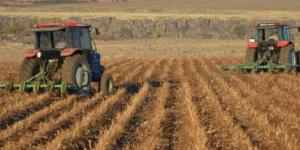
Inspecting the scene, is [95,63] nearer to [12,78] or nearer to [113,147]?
[12,78]

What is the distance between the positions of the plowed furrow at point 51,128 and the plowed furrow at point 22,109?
0.66 m

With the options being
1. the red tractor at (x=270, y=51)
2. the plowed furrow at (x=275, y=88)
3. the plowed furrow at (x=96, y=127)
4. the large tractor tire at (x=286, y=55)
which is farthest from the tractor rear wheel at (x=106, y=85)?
the large tractor tire at (x=286, y=55)

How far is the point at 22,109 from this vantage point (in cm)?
1059

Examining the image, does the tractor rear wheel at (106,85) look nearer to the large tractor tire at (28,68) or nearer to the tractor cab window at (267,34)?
the large tractor tire at (28,68)

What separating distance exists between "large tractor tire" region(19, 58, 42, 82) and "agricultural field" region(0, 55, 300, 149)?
52cm

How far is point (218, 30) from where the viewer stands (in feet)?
182

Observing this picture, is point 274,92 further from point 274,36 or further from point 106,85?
point 274,36

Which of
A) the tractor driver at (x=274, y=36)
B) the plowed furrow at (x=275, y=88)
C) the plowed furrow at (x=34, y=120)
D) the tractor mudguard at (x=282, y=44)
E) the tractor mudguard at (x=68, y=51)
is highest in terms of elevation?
the tractor mudguard at (x=68, y=51)

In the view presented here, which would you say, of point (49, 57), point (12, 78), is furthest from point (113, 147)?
point (12, 78)

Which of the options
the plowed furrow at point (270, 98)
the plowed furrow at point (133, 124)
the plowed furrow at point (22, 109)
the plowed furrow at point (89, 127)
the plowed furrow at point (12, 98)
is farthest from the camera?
the plowed furrow at point (12, 98)

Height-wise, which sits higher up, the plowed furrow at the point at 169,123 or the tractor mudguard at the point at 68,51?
the tractor mudguard at the point at 68,51

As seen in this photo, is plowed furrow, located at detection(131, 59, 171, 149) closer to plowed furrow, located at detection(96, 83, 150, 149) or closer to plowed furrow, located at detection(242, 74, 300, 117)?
plowed furrow, located at detection(96, 83, 150, 149)

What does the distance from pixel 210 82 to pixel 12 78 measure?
585 centimetres

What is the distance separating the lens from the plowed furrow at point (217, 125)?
7773 millimetres
